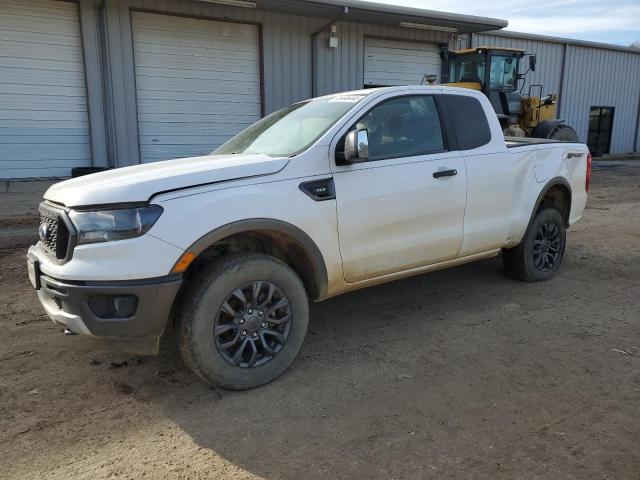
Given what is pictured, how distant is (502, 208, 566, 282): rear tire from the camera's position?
539 centimetres

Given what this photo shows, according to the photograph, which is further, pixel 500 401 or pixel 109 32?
pixel 109 32

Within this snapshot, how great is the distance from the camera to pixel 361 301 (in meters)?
5.08

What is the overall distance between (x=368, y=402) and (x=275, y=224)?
49.1 inches

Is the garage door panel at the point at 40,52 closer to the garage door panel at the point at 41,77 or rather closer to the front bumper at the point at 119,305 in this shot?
the garage door panel at the point at 41,77

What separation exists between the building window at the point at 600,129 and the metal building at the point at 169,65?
10079 millimetres

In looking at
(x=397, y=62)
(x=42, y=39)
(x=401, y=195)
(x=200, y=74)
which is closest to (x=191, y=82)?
(x=200, y=74)

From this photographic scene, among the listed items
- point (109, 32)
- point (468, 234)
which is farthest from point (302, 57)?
point (468, 234)

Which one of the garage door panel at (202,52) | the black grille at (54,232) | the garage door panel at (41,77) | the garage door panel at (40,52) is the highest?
the garage door panel at (202,52)

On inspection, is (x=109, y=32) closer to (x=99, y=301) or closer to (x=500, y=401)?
(x=99, y=301)

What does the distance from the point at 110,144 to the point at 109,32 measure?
249cm

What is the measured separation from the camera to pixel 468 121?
4.71 meters

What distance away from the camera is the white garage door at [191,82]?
12797 mm

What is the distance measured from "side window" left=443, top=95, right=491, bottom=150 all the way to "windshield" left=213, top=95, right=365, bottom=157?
1.00 metres

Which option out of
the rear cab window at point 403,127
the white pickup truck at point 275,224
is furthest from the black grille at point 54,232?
the rear cab window at point 403,127
